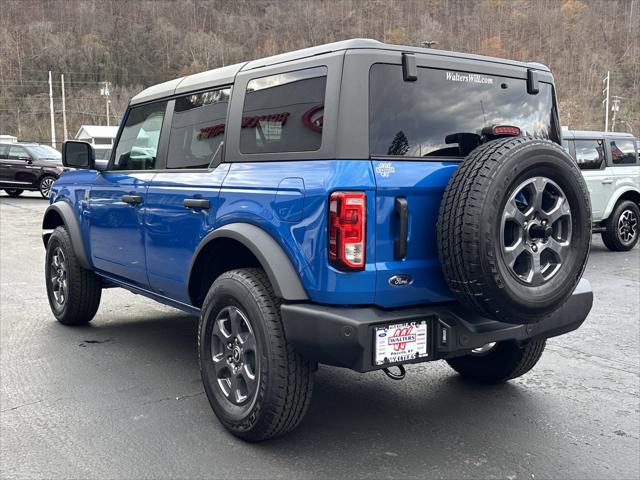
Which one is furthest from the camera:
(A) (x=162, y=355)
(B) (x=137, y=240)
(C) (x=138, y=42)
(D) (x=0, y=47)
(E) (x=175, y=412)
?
(C) (x=138, y=42)

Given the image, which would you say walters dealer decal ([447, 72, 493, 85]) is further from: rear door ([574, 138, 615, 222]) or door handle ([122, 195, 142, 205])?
rear door ([574, 138, 615, 222])

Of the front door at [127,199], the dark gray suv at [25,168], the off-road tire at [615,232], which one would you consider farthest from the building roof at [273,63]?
the dark gray suv at [25,168]

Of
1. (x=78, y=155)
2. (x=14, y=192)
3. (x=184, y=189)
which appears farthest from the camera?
(x=14, y=192)

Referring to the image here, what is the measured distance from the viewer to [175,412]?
3.89 m

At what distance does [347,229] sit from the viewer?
2.99m

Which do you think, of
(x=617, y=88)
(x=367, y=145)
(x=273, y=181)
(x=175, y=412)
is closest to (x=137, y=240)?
(x=175, y=412)

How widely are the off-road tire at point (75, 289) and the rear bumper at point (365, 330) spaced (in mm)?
3043

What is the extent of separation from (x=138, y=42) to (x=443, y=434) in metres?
120

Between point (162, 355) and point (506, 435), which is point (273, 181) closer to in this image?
point (506, 435)

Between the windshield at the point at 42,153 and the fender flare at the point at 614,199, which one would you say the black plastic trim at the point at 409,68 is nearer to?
the fender flare at the point at 614,199

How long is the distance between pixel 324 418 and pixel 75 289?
284 centimetres

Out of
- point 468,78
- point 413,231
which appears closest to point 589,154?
point 468,78

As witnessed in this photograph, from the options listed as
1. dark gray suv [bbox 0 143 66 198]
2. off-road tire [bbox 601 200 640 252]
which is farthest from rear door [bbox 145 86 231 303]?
dark gray suv [bbox 0 143 66 198]

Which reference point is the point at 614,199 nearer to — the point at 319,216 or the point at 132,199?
the point at 132,199
